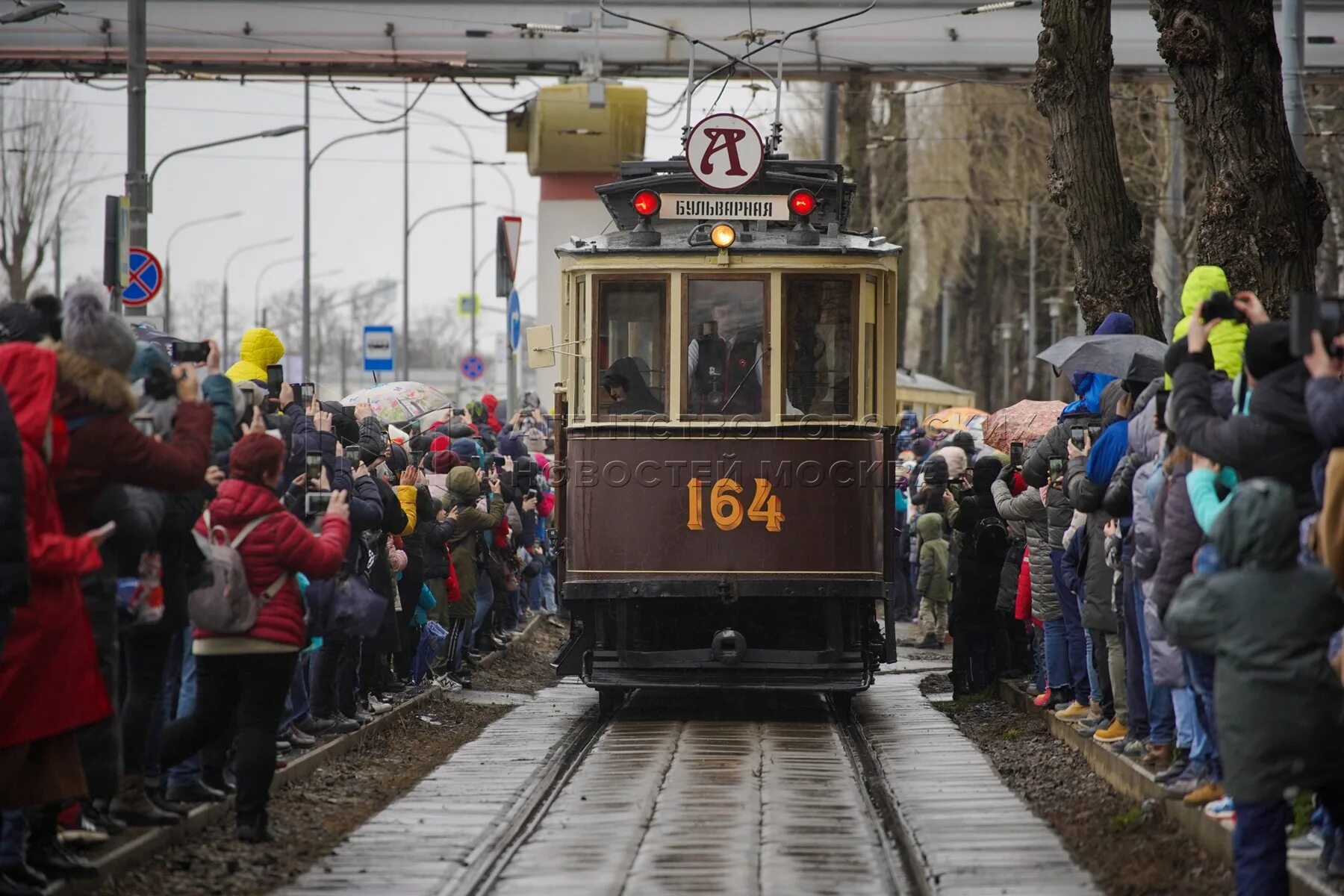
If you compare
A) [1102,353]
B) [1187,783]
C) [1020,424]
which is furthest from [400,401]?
[1187,783]

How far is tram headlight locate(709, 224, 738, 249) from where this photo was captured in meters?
13.5

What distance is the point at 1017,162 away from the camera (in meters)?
40.1

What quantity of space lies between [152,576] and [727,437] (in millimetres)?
5864

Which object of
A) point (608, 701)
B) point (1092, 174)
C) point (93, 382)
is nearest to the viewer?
point (93, 382)

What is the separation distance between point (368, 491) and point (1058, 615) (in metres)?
4.25

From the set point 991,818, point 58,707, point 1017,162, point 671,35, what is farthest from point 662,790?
point 1017,162

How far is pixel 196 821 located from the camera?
340 inches

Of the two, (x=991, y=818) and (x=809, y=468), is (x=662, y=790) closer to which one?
(x=991, y=818)

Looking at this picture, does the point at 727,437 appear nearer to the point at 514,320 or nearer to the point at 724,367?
the point at 724,367

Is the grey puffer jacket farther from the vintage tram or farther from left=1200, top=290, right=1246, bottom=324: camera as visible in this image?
left=1200, top=290, right=1246, bottom=324: camera

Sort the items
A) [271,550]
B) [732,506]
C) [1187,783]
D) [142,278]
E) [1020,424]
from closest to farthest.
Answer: [271,550], [1187,783], [732,506], [1020,424], [142,278]

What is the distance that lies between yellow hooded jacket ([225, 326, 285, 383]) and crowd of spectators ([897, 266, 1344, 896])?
4.42 meters

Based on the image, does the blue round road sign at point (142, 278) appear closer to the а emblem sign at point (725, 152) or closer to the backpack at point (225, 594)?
the а emblem sign at point (725, 152)

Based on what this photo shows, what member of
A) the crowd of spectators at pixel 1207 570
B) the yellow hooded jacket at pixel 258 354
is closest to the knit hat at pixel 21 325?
the yellow hooded jacket at pixel 258 354
